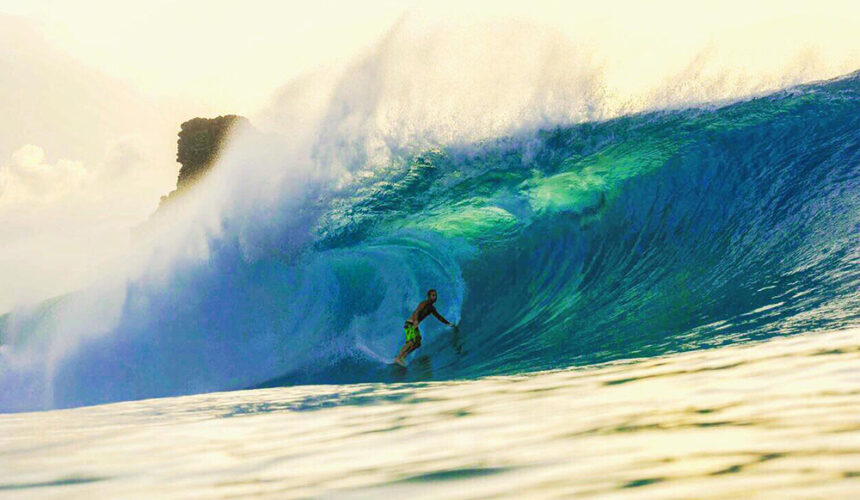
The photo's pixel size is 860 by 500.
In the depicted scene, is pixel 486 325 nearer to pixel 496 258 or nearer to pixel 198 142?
pixel 496 258

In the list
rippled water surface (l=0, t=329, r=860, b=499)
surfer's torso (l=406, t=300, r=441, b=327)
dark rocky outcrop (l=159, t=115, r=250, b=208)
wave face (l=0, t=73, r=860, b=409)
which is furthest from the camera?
dark rocky outcrop (l=159, t=115, r=250, b=208)

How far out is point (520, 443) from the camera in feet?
7.24

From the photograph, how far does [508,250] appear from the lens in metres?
10.1

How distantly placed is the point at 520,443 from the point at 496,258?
309 inches

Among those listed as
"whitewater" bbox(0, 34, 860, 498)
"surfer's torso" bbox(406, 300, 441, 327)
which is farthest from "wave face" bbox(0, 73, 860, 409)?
"surfer's torso" bbox(406, 300, 441, 327)

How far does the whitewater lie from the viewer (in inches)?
80.6

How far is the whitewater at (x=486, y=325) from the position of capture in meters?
2.05

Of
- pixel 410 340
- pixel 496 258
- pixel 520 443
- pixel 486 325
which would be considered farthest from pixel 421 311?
pixel 520 443

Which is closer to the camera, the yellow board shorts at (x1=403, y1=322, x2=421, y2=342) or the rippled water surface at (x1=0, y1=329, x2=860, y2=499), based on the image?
the rippled water surface at (x1=0, y1=329, x2=860, y2=499)

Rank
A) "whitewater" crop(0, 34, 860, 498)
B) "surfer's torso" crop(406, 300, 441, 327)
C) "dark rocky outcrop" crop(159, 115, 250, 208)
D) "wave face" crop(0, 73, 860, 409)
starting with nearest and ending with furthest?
"whitewater" crop(0, 34, 860, 498) < "wave face" crop(0, 73, 860, 409) < "surfer's torso" crop(406, 300, 441, 327) < "dark rocky outcrop" crop(159, 115, 250, 208)

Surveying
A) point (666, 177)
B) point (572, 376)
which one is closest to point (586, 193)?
point (666, 177)

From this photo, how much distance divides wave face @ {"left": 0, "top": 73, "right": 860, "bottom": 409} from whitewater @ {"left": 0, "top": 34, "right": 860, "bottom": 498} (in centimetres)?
4

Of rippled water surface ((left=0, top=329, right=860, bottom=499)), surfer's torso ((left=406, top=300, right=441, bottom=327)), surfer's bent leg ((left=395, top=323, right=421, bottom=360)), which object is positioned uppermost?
surfer's torso ((left=406, top=300, right=441, bottom=327))

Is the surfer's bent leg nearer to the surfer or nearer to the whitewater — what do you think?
the surfer
